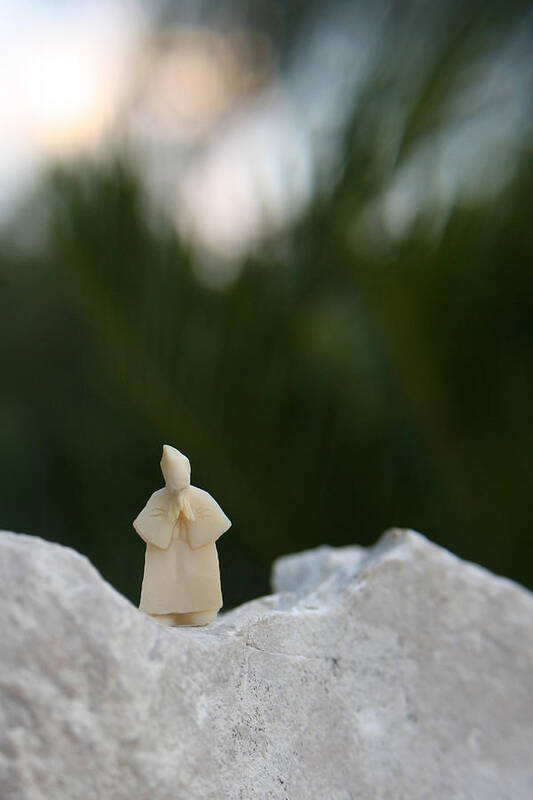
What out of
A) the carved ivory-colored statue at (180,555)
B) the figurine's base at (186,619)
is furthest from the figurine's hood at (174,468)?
the figurine's base at (186,619)

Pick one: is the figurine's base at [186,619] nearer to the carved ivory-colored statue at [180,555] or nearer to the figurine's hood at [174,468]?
the carved ivory-colored statue at [180,555]

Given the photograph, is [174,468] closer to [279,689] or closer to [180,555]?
[180,555]

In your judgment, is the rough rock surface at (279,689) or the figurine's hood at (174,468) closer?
the rough rock surface at (279,689)

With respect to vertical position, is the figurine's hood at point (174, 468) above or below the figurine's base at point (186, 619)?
above

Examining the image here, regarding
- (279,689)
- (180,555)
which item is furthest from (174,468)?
(279,689)

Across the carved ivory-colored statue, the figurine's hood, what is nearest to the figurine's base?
the carved ivory-colored statue

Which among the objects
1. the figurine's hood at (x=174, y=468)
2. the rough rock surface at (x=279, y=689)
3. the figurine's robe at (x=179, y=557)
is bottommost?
the rough rock surface at (x=279, y=689)

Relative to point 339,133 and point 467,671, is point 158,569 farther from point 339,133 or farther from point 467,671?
point 339,133

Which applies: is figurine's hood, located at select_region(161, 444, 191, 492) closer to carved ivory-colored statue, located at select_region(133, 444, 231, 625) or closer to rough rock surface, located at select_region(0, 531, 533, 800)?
carved ivory-colored statue, located at select_region(133, 444, 231, 625)

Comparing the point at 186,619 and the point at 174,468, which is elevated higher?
the point at 174,468
